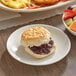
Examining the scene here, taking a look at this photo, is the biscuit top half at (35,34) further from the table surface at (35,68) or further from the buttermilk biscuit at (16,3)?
the buttermilk biscuit at (16,3)

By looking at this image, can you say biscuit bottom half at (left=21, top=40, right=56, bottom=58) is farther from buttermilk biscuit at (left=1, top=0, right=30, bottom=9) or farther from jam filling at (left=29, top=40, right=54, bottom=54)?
buttermilk biscuit at (left=1, top=0, right=30, bottom=9)

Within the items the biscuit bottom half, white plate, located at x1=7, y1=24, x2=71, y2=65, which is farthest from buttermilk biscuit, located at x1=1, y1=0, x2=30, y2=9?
the biscuit bottom half

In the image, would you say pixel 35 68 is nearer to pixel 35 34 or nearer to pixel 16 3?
pixel 35 34

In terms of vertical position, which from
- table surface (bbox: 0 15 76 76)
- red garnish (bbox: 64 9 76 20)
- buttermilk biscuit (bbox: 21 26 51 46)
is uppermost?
buttermilk biscuit (bbox: 21 26 51 46)

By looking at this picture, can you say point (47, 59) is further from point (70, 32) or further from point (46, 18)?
point (46, 18)

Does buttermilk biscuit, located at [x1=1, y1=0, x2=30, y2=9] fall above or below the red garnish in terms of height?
above

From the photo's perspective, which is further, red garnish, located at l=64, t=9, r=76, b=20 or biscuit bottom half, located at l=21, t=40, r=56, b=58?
red garnish, located at l=64, t=9, r=76, b=20

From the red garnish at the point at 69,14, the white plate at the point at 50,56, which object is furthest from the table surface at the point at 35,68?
the red garnish at the point at 69,14

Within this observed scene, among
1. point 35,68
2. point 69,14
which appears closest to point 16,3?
point 69,14
